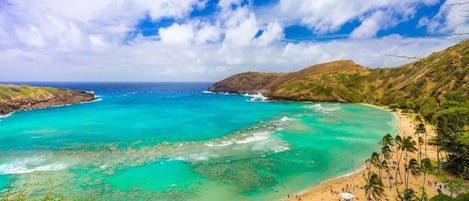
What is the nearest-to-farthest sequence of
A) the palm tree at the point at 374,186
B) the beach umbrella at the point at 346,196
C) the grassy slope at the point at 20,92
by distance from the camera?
the palm tree at the point at 374,186, the beach umbrella at the point at 346,196, the grassy slope at the point at 20,92

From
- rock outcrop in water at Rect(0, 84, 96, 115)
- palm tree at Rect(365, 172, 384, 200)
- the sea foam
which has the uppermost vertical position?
rock outcrop in water at Rect(0, 84, 96, 115)

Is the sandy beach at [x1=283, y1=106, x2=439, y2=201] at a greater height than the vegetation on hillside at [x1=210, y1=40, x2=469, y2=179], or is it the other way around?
the vegetation on hillside at [x1=210, y1=40, x2=469, y2=179]

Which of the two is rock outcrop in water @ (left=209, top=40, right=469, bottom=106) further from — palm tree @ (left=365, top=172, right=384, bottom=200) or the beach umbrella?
the beach umbrella

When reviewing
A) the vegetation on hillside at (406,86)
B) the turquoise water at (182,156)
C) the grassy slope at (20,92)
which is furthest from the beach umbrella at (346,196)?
the grassy slope at (20,92)

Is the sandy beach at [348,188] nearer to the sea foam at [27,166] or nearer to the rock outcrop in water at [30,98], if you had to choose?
the sea foam at [27,166]

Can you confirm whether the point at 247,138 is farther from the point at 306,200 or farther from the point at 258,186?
the point at 306,200

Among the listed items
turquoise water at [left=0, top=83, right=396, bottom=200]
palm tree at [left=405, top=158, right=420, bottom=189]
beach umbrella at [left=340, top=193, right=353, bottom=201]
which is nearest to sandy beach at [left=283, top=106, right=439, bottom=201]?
palm tree at [left=405, top=158, right=420, bottom=189]
